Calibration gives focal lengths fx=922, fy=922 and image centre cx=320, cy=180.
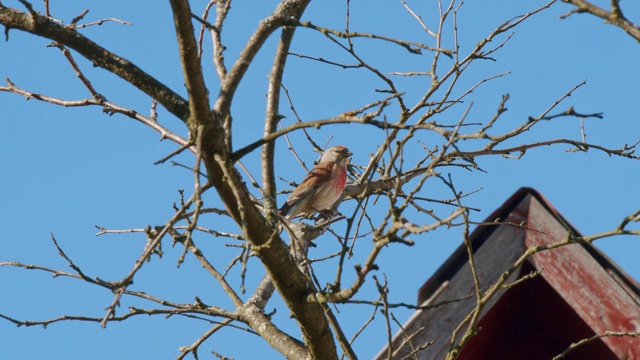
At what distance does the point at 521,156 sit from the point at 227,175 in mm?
2131

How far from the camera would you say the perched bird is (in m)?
7.05

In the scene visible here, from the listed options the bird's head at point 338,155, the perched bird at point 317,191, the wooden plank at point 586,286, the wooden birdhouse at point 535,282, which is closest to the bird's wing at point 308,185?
the perched bird at point 317,191

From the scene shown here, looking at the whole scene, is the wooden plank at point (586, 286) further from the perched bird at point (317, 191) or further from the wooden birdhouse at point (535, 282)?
the perched bird at point (317, 191)

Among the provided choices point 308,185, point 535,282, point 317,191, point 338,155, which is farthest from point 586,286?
point 338,155

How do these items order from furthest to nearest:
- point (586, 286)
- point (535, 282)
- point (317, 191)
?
point (317, 191) < point (535, 282) < point (586, 286)

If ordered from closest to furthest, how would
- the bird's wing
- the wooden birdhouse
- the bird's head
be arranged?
the wooden birdhouse → the bird's wing → the bird's head

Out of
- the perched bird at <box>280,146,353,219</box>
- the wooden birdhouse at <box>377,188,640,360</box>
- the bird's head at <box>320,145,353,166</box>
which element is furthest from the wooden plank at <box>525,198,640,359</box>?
the bird's head at <box>320,145,353,166</box>

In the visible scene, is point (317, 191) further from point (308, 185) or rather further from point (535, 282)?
point (535, 282)

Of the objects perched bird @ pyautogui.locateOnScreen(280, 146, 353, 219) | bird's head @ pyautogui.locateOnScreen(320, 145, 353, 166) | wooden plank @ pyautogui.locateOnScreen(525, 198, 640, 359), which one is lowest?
wooden plank @ pyautogui.locateOnScreen(525, 198, 640, 359)

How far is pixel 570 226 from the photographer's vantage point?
382 centimetres

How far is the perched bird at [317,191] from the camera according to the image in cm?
705

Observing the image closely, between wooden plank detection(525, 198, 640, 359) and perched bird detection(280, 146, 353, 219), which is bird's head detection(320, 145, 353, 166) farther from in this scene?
wooden plank detection(525, 198, 640, 359)

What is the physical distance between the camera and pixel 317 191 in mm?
7211

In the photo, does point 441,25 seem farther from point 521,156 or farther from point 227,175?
point 227,175
